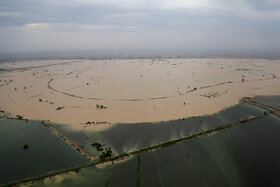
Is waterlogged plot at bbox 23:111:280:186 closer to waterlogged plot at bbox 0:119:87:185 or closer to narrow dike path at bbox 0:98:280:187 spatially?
narrow dike path at bbox 0:98:280:187

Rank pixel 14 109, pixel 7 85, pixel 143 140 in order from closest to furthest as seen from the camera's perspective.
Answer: pixel 143 140 < pixel 14 109 < pixel 7 85

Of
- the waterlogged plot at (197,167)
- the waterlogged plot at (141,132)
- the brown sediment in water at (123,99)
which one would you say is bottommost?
the waterlogged plot at (197,167)

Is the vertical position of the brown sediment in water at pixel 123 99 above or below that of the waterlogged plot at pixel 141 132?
above

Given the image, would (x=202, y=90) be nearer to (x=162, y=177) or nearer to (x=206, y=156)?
(x=206, y=156)

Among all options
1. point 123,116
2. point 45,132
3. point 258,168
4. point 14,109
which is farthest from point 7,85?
Answer: point 258,168

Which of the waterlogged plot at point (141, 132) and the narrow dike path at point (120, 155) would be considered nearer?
the narrow dike path at point (120, 155)

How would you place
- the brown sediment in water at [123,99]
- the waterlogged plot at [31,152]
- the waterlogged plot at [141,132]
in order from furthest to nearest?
the brown sediment in water at [123,99] < the waterlogged plot at [141,132] < the waterlogged plot at [31,152]

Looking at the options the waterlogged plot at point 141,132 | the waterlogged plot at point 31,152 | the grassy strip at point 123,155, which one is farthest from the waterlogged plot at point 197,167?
the waterlogged plot at point 31,152

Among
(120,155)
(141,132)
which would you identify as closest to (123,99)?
(141,132)

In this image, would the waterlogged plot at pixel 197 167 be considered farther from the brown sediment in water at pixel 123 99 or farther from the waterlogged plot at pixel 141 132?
the brown sediment in water at pixel 123 99

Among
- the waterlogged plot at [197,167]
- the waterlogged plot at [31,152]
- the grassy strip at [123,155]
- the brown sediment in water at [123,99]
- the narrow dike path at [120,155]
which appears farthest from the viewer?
the brown sediment in water at [123,99]
